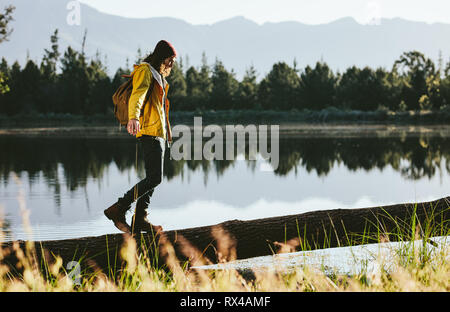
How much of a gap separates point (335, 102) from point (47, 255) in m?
55.3

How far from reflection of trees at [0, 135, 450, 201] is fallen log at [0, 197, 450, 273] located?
22.9 feet

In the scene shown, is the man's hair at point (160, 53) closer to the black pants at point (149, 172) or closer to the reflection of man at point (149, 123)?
the reflection of man at point (149, 123)

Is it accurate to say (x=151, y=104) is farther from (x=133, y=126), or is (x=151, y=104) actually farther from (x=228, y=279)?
(x=228, y=279)

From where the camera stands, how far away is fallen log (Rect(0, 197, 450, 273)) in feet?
17.0

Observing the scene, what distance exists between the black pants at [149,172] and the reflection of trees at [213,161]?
22.6 feet

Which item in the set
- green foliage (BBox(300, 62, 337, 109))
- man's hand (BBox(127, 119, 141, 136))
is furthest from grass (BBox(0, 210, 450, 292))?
green foliage (BBox(300, 62, 337, 109))

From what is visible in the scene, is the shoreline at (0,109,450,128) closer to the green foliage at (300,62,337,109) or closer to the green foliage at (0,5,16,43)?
the green foliage at (300,62,337,109)

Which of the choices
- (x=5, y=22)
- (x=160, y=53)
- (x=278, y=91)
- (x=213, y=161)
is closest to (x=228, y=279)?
(x=160, y=53)

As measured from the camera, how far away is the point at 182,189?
44.1 feet

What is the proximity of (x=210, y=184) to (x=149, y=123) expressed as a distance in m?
9.30

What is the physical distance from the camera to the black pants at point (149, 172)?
5250 mm

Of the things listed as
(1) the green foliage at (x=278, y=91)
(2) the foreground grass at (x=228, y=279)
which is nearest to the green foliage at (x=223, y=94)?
(1) the green foliage at (x=278, y=91)
